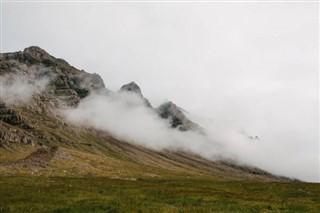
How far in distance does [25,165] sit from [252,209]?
8036 centimetres

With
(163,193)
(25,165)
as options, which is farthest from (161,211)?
(25,165)

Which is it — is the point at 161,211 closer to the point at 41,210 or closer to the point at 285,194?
the point at 41,210

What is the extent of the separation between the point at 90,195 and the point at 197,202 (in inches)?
471

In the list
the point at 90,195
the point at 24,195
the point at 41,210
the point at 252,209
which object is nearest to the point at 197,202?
the point at 252,209

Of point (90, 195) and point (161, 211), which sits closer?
point (161, 211)

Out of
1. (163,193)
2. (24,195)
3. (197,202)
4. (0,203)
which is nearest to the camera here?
(0,203)

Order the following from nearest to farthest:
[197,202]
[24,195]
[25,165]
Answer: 1. [197,202]
2. [24,195]
3. [25,165]

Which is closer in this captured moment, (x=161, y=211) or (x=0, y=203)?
(x=161, y=211)

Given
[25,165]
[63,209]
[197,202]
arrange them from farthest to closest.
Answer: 1. [25,165]
2. [197,202]
3. [63,209]

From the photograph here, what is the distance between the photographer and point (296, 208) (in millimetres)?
33438

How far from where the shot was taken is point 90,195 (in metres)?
40.0

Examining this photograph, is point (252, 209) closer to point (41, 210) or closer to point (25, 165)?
point (41, 210)

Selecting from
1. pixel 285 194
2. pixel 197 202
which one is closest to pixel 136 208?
pixel 197 202

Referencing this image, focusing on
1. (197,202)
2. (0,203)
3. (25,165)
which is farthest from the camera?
(25,165)
